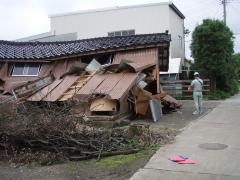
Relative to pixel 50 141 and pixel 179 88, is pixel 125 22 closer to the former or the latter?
pixel 179 88

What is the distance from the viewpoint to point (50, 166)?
380 inches

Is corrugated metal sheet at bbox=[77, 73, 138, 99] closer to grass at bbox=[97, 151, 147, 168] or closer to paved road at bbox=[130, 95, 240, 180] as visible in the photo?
paved road at bbox=[130, 95, 240, 180]

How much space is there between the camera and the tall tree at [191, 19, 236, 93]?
30547mm

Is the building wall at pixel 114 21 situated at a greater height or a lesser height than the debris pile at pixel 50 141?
greater

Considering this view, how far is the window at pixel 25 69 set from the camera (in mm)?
21375

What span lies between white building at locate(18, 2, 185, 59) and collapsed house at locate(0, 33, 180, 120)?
456 inches

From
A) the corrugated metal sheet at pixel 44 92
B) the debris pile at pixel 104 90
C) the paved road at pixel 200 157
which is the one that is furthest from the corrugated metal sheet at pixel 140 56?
the paved road at pixel 200 157

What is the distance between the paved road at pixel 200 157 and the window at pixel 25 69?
9.57m

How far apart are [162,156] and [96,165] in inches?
56.5

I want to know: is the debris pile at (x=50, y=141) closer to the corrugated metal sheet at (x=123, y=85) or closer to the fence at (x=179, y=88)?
the corrugated metal sheet at (x=123, y=85)

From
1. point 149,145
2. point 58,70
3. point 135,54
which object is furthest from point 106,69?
point 149,145

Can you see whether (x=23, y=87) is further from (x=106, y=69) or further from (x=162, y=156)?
(x=162, y=156)

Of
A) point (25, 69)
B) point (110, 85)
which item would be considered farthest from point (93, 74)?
point (25, 69)

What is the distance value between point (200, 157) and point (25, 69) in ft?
45.2
